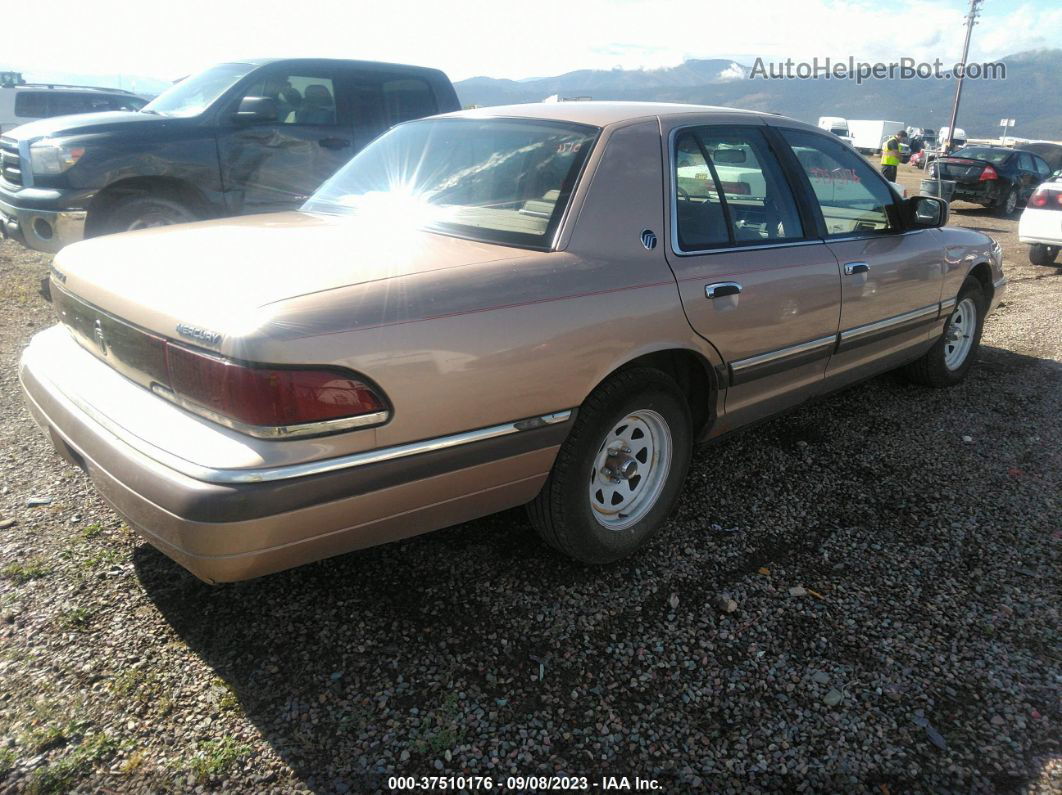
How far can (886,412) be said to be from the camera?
4555 mm

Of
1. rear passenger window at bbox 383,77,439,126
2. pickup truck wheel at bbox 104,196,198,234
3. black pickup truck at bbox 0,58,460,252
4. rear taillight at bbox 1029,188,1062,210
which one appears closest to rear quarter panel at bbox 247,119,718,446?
black pickup truck at bbox 0,58,460,252

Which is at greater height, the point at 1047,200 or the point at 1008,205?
the point at 1047,200

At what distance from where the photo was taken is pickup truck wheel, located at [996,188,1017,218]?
16594 mm

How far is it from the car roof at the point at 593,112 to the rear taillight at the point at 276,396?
1506 millimetres

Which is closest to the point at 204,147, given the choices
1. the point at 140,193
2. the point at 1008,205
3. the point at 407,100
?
the point at 140,193

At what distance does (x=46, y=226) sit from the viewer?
562cm

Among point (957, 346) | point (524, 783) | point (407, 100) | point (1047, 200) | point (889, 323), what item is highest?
point (407, 100)

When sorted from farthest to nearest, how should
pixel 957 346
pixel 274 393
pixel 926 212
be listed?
pixel 957 346, pixel 926 212, pixel 274 393

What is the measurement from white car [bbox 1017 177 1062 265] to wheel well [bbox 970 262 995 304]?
5961mm

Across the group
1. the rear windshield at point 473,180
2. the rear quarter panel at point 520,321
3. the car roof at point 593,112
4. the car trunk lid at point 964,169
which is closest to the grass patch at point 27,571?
the rear quarter panel at point 520,321

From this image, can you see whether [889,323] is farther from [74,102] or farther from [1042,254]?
[74,102]

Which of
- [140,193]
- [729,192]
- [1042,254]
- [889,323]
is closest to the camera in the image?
[729,192]

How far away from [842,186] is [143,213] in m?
4.90

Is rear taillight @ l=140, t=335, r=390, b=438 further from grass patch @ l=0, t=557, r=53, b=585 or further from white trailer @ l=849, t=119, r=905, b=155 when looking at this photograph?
white trailer @ l=849, t=119, r=905, b=155
